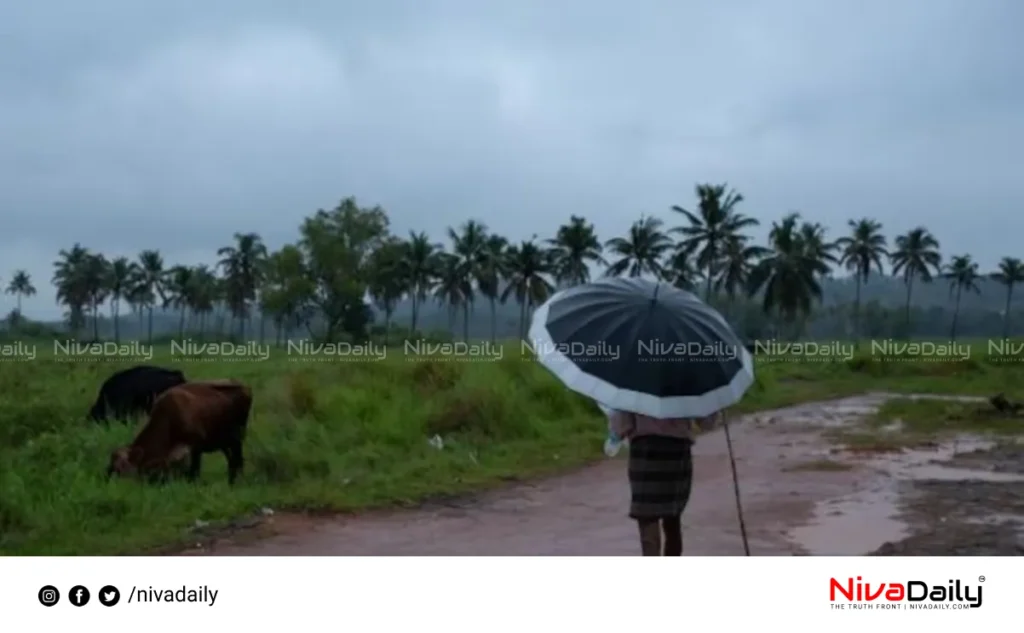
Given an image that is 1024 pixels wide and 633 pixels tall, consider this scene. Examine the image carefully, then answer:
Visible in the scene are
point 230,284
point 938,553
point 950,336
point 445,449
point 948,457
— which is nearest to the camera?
point 938,553

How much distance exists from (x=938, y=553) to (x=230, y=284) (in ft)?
148

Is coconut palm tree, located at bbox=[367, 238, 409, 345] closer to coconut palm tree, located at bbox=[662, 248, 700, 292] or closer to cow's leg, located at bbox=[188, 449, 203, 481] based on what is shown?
coconut palm tree, located at bbox=[662, 248, 700, 292]

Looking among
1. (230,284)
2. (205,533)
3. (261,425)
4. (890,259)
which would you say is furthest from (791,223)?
(205,533)

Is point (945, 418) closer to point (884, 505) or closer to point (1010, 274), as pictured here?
point (884, 505)

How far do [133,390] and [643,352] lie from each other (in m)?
6.81

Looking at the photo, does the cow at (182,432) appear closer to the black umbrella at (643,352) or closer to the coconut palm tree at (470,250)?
the black umbrella at (643,352)

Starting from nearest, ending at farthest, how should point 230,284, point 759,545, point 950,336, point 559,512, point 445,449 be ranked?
point 759,545, point 559,512, point 445,449, point 950,336, point 230,284

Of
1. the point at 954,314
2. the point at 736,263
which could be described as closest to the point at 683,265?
the point at 736,263
